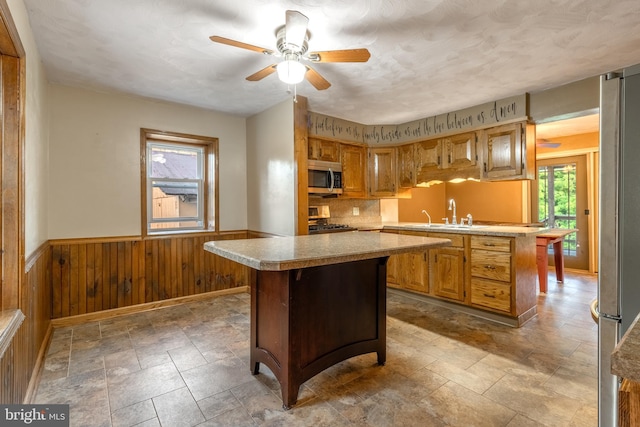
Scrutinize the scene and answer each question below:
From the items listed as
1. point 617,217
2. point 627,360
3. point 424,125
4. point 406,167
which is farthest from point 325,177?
point 627,360

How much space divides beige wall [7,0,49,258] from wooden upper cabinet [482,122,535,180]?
4.20m

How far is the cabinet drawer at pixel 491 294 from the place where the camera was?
307 cm

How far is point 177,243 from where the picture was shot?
12.8 feet

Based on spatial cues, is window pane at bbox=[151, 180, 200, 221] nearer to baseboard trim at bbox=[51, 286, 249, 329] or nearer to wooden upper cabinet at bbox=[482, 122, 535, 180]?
baseboard trim at bbox=[51, 286, 249, 329]

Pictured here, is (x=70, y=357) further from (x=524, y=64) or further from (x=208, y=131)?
(x=524, y=64)

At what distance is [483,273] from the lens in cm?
326

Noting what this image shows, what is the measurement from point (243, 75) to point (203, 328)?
2.53 m

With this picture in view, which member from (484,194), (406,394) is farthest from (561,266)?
(406,394)

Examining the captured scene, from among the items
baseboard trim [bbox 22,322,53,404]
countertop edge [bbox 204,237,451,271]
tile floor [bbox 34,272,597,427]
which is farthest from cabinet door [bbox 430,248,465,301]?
baseboard trim [bbox 22,322,53,404]

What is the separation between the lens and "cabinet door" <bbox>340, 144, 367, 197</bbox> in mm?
4359

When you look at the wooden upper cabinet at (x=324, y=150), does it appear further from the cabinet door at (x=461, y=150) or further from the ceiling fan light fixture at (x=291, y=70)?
the ceiling fan light fixture at (x=291, y=70)

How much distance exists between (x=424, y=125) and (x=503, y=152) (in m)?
1.17

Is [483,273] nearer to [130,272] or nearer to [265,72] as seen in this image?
[265,72]

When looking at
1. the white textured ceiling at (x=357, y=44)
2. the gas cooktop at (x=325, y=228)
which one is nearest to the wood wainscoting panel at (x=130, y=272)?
the gas cooktop at (x=325, y=228)
